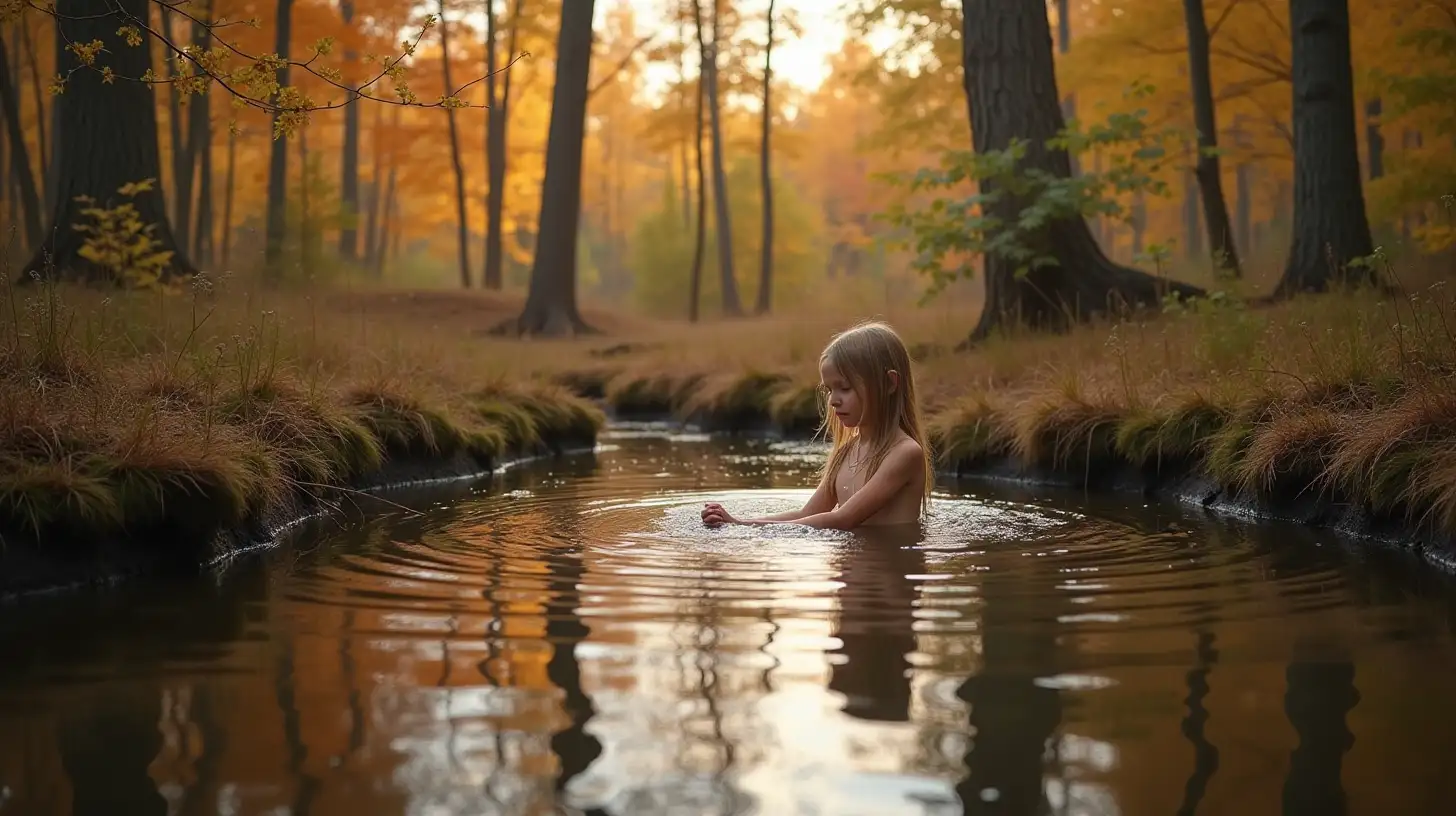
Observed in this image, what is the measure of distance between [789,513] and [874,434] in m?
0.57

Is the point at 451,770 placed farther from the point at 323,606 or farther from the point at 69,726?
the point at 323,606

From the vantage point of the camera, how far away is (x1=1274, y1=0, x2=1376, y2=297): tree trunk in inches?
503

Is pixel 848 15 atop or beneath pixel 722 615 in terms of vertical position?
atop

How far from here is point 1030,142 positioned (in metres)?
13.5

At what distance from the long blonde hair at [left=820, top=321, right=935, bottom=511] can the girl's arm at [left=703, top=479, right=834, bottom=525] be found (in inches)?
12.3

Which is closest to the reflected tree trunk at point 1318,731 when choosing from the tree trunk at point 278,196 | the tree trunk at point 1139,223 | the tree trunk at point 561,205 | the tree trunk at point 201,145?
the tree trunk at point 278,196

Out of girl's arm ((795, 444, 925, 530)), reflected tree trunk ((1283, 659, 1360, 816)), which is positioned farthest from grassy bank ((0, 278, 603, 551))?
reflected tree trunk ((1283, 659, 1360, 816))

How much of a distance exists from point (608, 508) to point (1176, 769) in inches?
195

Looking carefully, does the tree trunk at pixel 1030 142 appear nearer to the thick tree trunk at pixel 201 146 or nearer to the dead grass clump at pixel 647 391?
the dead grass clump at pixel 647 391

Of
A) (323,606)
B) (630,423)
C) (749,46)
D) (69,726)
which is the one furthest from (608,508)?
(749,46)

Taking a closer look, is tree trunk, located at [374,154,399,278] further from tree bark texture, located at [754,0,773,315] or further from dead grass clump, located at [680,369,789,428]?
dead grass clump, located at [680,369,789,428]

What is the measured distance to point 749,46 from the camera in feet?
105

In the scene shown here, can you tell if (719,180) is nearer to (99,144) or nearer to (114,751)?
(99,144)

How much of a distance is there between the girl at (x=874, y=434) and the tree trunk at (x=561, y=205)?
17099 mm
